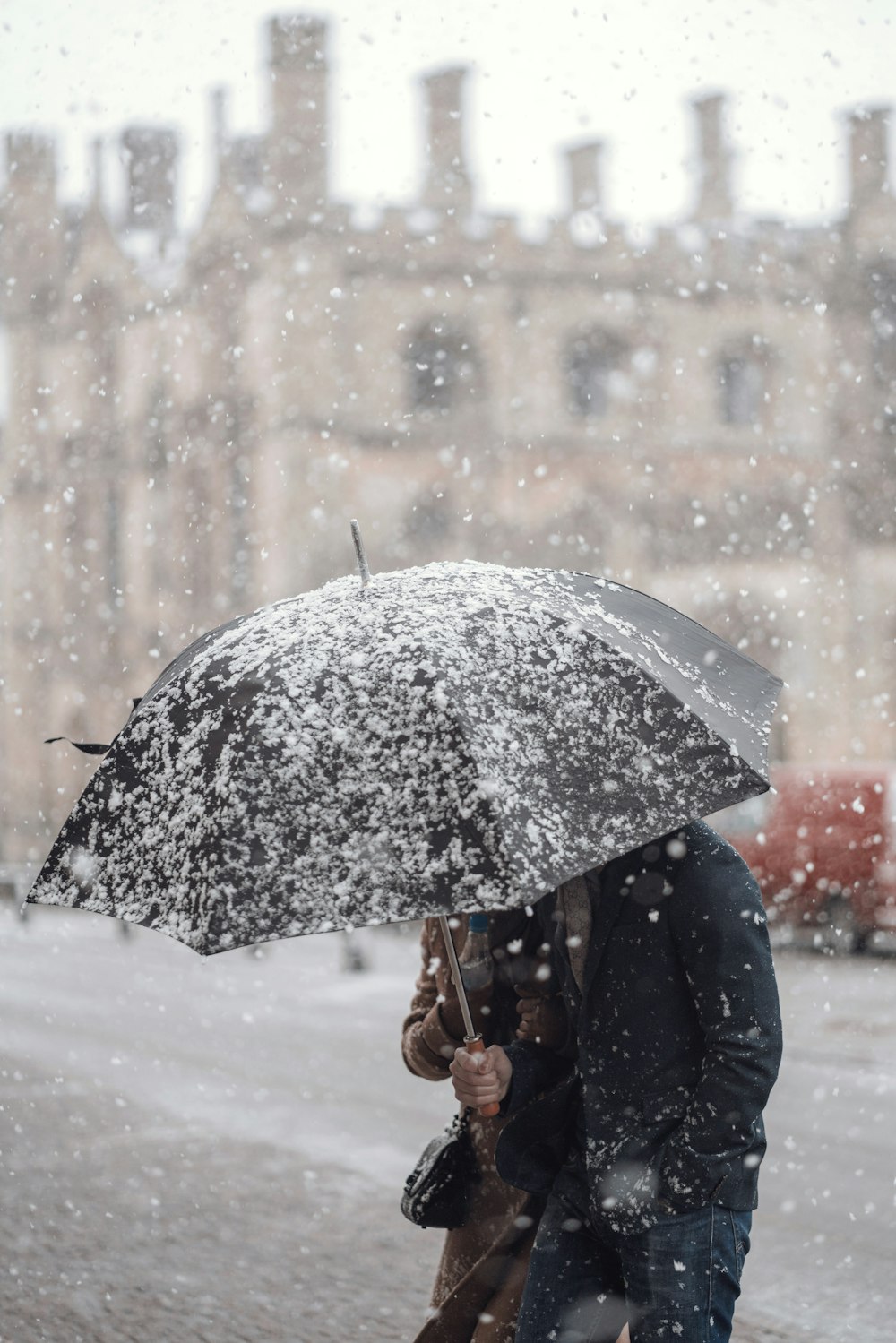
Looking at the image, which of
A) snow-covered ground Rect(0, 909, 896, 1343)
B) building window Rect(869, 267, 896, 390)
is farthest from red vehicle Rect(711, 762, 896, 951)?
building window Rect(869, 267, 896, 390)

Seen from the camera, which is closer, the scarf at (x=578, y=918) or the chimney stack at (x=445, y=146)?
the scarf at (x=578, y=918)

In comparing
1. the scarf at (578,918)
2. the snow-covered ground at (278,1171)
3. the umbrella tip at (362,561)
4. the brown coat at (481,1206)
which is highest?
the umbrella tip at (362,561)

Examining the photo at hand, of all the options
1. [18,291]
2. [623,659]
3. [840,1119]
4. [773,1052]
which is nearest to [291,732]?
[623,659]

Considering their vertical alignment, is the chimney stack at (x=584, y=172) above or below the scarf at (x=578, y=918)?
above

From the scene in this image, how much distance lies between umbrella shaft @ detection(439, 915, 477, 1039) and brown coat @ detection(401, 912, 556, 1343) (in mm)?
179

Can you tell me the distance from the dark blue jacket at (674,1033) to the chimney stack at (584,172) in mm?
33993

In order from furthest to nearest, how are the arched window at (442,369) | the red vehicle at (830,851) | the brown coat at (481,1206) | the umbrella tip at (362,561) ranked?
the arched window at (442,369) < the red vehicle at (830,851) < the brown coat at (481,1206) < the umbrella tip at (362,561)

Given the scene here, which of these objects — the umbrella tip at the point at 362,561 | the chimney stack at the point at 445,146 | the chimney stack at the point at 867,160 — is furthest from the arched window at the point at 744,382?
the umbrella tip at the point at 362,561

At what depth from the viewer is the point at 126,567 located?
36906 millimetres

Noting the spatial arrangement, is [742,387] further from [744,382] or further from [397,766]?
[397,766]

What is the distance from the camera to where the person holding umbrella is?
104 inches

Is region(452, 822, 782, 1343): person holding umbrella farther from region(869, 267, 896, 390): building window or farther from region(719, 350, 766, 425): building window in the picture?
region(869, 267, 896, 390): building window

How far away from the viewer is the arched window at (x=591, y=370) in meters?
33.4

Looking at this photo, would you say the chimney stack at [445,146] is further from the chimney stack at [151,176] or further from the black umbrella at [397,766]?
the black umbrella at [397,766]
